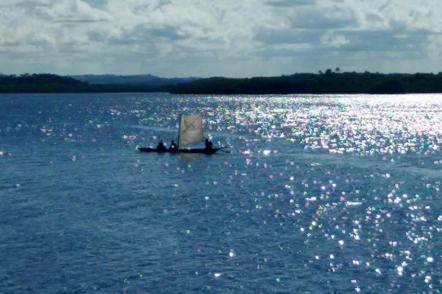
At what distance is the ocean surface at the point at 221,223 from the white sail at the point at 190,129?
7.14m

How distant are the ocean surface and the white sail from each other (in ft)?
23.4

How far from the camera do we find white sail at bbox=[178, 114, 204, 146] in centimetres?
13562

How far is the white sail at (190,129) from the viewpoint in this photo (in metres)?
136

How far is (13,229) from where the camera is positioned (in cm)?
6906

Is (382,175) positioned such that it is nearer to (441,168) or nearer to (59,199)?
(441,168)

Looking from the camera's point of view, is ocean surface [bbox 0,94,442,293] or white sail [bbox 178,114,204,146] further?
white sail [bbox 178,114,204,146]

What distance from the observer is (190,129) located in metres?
137

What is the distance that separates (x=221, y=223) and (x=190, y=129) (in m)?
65.7

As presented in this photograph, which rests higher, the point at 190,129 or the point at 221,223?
the point at 190,129

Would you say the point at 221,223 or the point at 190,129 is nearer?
the point at 221,223

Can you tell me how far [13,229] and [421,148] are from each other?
89706 millimetres

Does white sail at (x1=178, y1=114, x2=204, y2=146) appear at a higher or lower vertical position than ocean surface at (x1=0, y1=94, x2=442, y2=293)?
higher

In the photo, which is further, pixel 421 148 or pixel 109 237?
pixel 421 148

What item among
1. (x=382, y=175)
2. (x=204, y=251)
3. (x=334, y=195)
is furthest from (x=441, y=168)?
(x=204, y=251)
